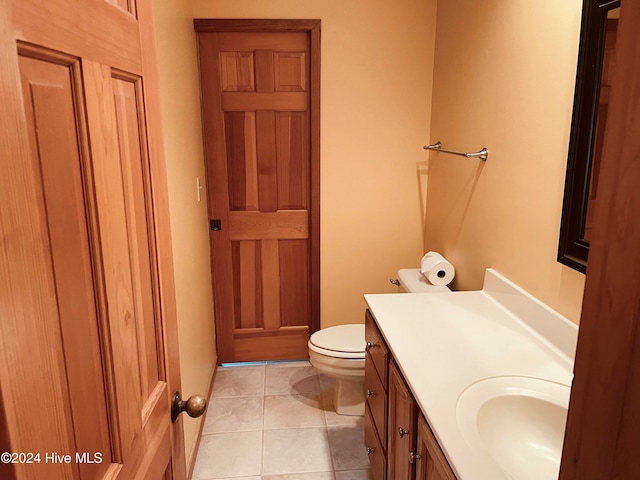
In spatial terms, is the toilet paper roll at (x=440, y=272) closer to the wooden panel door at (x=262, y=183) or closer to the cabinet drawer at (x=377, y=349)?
the cabinet drawer at (x=377, y=349)

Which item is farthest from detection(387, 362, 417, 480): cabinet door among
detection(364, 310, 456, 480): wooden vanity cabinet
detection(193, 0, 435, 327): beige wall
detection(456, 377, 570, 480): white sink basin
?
detection(193, 0, 435, 327): beige wall

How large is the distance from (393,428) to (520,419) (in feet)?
1.52

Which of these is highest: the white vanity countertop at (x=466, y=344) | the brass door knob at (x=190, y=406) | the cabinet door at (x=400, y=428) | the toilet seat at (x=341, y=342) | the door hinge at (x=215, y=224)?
the door hinge at (x=215, y=224)

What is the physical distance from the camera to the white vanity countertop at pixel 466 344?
3.68 feet

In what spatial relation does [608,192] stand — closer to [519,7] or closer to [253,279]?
[519,7]

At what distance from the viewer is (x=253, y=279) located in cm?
306

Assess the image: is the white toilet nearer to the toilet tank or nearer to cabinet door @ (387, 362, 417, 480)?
the toilet tank

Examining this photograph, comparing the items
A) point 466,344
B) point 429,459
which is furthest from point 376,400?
point 429,459

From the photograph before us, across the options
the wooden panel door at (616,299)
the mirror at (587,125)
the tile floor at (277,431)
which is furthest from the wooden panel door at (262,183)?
the wooden panel door at (616,299)

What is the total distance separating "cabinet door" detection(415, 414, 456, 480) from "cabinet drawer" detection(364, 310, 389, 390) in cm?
37

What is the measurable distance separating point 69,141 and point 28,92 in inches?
3.7

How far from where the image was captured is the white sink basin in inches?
45.7

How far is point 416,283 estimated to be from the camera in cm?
242

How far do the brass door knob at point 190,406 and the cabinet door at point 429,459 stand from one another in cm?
57
